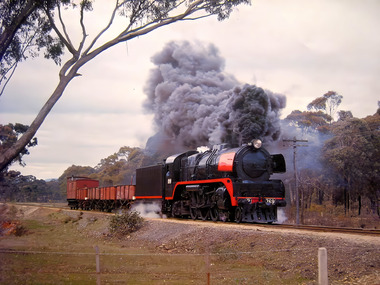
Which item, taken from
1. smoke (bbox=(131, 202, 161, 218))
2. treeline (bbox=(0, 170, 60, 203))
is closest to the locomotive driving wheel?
smoke (bbox=(131, 202, 161, 218))

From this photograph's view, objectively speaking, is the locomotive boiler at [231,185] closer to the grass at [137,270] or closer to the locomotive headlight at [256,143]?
the locomotive headlight at [256,143]

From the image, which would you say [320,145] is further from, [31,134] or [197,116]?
[31,134]

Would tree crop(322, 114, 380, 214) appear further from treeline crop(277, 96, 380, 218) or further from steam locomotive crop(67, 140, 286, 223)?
steam locomotive crop(67, 140, 286, 223)

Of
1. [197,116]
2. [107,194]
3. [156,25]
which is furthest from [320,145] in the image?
[156,25]

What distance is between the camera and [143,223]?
21.6 m

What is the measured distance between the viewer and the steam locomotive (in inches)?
677

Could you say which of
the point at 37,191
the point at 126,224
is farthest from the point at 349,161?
the point at 37,191

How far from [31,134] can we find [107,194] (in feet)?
76.4

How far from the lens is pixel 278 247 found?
39.7ft

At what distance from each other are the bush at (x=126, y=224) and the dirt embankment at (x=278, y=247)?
1.69 m

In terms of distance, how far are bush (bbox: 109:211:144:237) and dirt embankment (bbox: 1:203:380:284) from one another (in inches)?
66.4

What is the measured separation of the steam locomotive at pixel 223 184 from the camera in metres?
17.2

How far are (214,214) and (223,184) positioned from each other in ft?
7.32

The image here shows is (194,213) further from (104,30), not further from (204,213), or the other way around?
(104,30)
